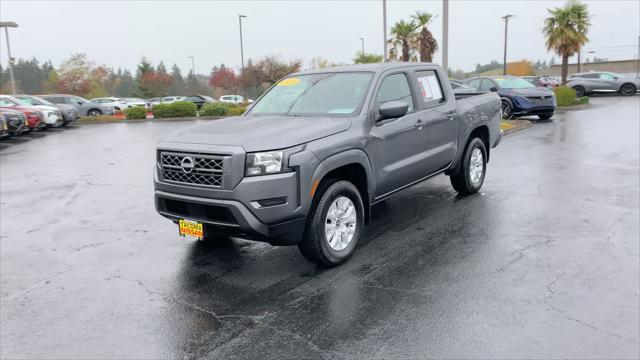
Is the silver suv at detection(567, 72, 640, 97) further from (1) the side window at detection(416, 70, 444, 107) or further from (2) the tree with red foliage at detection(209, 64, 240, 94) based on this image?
(2) the tree with red foliage at detection(209, 64, 240, 94)

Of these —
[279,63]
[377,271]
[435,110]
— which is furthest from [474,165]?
[279,63]

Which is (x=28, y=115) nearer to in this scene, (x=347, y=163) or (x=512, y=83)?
(x=512, y=83)

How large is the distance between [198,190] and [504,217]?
13.3ft

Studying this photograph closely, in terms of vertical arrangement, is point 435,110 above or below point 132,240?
above

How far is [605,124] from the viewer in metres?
17.2

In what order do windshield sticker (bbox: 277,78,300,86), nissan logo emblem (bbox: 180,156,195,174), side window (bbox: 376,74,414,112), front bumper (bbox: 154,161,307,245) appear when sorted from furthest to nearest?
windshield sticker (bbox: 277,78,300,86) → side window (bbox: 376,74,414,112) → nissan logo emblem (bbox: 180,156,195,174) → front bumper (bbox: 154,161,307,245)

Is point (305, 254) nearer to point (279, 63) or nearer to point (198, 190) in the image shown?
point (198, 190)

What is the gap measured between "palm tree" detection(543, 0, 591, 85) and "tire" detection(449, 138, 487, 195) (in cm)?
3196

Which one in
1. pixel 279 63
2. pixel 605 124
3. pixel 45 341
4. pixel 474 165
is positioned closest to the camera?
pixel 45 341

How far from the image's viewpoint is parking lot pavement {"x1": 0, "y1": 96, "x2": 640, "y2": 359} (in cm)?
363

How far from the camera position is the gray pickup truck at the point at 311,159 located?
447 centimetres

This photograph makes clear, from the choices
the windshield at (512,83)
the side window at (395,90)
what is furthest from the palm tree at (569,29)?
the side window at (395,90)

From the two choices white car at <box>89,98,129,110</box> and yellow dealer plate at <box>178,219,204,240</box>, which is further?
white car at <box>89,98,129,110</box>

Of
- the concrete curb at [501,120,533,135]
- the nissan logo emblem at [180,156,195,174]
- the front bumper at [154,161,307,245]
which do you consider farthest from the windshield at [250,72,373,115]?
the concrete curb at [501,120,533,135]
